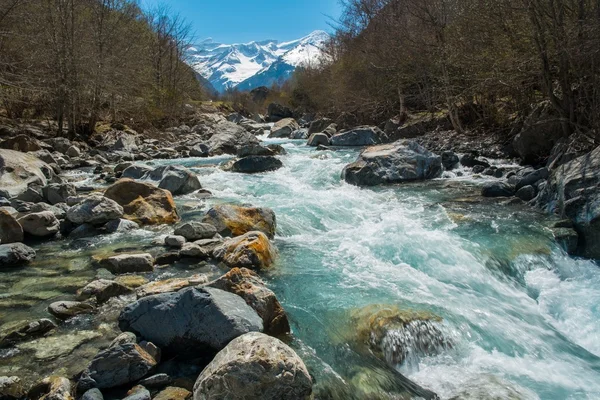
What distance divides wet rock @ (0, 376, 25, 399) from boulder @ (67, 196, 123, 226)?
4120mm

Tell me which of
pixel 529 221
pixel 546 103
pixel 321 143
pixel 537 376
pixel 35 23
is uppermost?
pixel 35 23

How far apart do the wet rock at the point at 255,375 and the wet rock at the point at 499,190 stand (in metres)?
7.43

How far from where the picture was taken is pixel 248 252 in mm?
5457

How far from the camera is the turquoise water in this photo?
12.4 ft

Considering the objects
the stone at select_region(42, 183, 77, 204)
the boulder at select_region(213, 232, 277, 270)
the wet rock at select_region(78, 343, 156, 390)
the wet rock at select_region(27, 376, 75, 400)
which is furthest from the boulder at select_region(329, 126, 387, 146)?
the wet rock at select_region(27, 376, 75, 400)

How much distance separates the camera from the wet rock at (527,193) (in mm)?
8484

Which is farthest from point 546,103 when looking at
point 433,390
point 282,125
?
point 282,125

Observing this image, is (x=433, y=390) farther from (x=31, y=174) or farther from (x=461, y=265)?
(x=31, y=174)

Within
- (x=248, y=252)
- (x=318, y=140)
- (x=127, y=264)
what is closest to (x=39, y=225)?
(x=127, y=264)

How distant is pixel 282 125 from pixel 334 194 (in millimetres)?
21064

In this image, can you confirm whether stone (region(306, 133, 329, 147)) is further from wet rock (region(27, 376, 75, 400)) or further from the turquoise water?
wet rock (region(27, 376, 75, 400))

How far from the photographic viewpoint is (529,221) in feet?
23.8

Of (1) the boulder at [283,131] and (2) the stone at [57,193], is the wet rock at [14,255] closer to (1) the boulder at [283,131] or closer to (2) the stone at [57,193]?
(2) the stone at [57,193]

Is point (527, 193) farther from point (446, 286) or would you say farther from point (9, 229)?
point (9, 229)
